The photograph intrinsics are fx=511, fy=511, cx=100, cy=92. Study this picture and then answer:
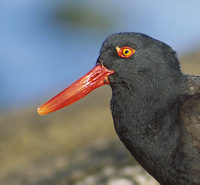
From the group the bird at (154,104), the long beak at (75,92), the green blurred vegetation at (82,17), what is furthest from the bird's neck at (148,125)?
the green blurred vegetation at (82,17)

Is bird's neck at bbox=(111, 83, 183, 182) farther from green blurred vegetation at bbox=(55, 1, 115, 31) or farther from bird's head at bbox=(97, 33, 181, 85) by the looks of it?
green blurred vegetation at bbox=(55, 1, 115, 31)

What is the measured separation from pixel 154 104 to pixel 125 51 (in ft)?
2.15

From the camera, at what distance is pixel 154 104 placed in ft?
17.9

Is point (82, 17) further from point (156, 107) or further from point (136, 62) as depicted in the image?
point (156, 107)

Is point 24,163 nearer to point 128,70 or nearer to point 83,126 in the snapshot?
point 83,126

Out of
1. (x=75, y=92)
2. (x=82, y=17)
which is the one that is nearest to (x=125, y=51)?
(x=75, y=92)

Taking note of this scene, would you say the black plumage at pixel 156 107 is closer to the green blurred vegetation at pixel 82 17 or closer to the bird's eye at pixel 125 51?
the bird's eye at pixel 125 51

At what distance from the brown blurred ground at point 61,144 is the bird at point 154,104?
2.79m

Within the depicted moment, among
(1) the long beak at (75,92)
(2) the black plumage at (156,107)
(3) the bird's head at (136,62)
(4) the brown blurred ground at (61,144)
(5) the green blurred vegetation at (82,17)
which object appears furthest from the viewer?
(5) the green blurred vegetation at (82,17)

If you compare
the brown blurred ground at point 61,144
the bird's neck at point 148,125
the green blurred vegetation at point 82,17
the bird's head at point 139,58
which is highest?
the green blurred vegetation at point 82,17

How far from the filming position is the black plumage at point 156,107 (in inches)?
204

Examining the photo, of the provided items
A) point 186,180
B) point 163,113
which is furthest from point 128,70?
point 186,180

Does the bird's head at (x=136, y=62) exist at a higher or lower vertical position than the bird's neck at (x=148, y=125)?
higher

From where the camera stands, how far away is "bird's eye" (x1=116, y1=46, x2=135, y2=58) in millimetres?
5531
